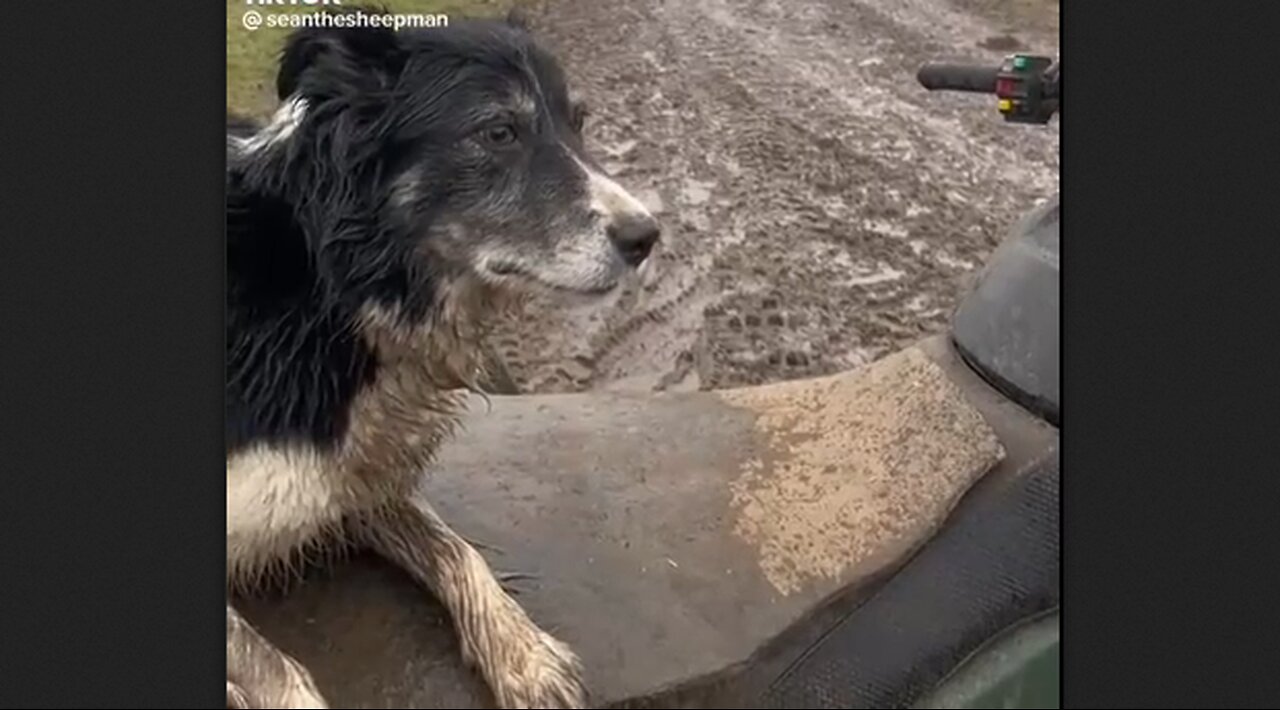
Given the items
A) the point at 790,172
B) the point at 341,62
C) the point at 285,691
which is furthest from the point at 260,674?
the point at 790,172

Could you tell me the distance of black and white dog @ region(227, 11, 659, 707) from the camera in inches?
109

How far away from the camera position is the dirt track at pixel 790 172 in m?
3.03

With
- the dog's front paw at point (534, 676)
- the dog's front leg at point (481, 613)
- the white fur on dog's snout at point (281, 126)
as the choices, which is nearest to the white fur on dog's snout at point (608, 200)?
the white fur on dog's snout at point (281, 126)

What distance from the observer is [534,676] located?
2.76 metres

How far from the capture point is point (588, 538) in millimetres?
2957

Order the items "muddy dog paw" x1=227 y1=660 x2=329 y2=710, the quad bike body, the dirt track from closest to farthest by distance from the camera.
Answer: "muddy dog paw" x1=227 y1=660 x2=329 y2=710 → the quad bike body → the dirt track

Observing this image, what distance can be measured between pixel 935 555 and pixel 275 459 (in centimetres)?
117

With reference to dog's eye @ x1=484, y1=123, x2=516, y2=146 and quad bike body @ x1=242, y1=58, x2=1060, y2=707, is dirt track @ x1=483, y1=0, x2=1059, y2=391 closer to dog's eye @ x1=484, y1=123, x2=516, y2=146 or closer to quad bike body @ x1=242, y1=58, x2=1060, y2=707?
quad bike body @ x1=242, y1=58, x2=1060, y2=707

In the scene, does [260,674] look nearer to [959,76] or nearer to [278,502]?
[278,502]

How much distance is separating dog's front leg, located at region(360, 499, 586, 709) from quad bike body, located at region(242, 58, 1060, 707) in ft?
0.11

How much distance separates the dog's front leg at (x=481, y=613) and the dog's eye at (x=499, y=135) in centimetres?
65

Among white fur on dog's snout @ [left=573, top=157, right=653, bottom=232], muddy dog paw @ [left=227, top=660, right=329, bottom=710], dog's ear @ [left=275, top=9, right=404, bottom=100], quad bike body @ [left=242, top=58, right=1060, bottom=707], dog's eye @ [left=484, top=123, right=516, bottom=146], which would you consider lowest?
muddy dog paw @ [left=227, top=660, right=329, bottom=710]

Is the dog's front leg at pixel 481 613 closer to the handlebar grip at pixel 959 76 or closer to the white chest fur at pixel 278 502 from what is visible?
the white chest fur at pixel 278 502

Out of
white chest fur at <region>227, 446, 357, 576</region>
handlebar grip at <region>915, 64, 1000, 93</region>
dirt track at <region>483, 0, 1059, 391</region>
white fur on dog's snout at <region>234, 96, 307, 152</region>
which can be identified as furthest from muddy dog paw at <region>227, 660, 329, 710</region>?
handlebar grip at <region>915, 64, 1000, 93</region>
